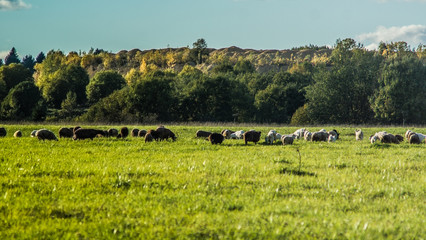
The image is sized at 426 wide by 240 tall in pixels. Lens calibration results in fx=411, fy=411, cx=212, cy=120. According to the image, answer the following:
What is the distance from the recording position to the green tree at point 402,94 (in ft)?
263

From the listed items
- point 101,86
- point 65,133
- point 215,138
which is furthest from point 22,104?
point 215,138

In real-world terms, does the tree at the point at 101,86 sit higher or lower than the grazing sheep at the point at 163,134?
higher

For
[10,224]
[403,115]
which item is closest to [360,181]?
[10,224]

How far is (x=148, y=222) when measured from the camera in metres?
7.45

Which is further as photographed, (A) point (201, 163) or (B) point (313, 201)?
(A) point (201, 163)

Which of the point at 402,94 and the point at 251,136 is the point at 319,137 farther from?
the point at 402,94

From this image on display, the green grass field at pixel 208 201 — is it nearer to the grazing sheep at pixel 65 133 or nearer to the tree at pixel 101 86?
the grazing sheep at pixel 65 133

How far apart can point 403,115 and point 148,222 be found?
8212cm

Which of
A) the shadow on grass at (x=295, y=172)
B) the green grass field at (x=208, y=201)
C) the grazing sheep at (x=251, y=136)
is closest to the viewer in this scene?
the green grass field at (x=208, y=201)

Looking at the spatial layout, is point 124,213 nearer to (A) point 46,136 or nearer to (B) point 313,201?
(B) point 313,201

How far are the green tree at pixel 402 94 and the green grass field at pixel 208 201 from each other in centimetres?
7165

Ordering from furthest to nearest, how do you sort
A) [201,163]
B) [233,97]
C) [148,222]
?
[233,97] → [201,163] → [148,222]

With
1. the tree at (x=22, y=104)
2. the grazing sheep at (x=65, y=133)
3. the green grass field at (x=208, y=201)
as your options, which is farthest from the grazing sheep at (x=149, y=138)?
the tree at (x=22, y=104)

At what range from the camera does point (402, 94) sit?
265ft
